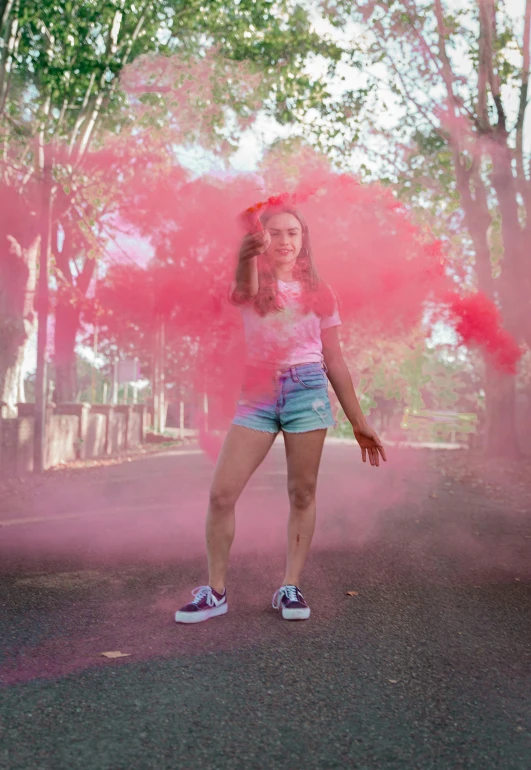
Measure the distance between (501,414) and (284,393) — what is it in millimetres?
14227

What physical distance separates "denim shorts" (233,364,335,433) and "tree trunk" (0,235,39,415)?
47.5ft

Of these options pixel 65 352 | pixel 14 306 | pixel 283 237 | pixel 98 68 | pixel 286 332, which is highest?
pixel 98 68

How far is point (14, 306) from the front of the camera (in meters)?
18.0

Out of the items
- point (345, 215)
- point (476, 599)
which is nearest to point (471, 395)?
point (345, 215)

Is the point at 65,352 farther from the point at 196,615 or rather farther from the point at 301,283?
the point at 196,615

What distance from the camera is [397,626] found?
162 inches

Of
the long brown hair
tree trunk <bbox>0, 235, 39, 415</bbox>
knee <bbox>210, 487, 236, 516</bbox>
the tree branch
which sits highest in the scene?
the tree branch

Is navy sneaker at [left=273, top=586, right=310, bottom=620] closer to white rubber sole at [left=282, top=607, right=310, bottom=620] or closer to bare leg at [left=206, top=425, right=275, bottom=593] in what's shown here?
white rubber sole at [left=282, top=607, right=310, bottom=620]

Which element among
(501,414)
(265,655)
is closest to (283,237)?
(265,655)

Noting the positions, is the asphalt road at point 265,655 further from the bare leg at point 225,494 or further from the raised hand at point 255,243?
the raised hand at point 255,243

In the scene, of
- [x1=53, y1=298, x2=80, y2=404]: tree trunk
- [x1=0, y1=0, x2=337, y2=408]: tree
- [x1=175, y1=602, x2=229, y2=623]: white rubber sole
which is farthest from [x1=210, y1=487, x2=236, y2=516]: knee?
[x1=53, y1=298, x2=80, y2=404]: tree trunk

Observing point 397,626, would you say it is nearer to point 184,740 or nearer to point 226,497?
point 226,497

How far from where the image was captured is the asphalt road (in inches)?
102

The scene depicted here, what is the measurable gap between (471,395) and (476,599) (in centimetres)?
6139
